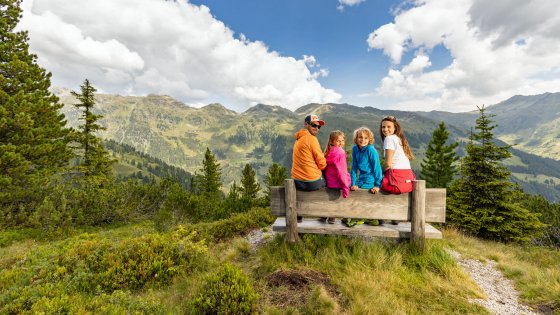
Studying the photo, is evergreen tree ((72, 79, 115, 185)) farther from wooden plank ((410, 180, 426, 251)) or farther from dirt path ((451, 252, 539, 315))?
dirt path ((451, 252, 539, 315))

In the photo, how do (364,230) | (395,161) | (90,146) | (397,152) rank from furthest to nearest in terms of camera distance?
1. (90,146)
2. (397,152)
3. (395,161)
4. (364,230)

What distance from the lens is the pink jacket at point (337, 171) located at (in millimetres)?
5082

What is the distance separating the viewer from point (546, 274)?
206 inches

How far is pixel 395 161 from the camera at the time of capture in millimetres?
5371

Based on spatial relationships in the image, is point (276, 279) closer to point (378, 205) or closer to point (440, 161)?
point (378, 205)

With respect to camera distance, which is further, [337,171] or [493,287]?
[337,171]

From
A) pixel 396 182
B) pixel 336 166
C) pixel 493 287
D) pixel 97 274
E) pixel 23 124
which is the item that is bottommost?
pixel 493 287

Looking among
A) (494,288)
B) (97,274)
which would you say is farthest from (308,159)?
(97,274)

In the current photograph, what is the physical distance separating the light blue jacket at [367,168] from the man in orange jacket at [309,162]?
765 mm

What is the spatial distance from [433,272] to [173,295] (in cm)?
489

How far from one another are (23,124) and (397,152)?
72.4ft

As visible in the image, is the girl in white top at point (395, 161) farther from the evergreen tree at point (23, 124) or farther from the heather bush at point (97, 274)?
the evergreen tree at point (23, 124)

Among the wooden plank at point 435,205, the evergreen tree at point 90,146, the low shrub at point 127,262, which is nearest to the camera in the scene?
the low shrub at point 127,262

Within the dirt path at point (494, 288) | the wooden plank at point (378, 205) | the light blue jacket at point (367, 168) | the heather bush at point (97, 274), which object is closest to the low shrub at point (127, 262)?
the heather bush at point (97, 274)
